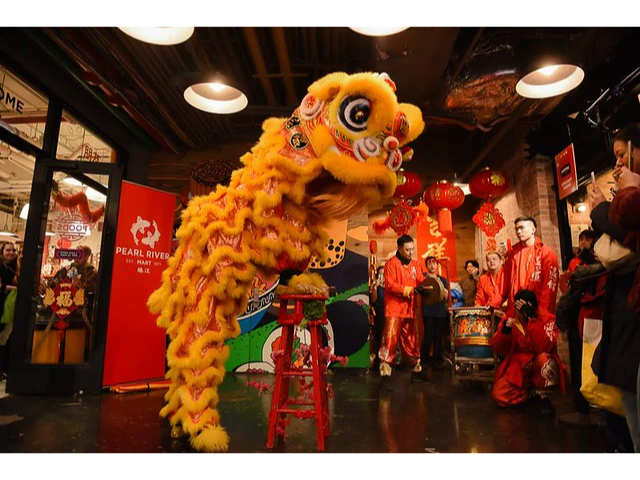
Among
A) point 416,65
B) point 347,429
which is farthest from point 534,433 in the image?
point 416,65

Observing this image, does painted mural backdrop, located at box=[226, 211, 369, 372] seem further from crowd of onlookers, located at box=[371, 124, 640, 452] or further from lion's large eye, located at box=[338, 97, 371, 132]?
lion's large eye, located at box=[338, 97, 371, 132]

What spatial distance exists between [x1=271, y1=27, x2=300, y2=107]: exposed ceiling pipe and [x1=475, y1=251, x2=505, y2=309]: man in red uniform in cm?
302

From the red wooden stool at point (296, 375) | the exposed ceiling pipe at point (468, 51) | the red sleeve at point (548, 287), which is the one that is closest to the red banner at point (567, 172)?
the red sleeve at point (548, 287)

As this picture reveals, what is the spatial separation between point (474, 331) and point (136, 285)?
3419mm

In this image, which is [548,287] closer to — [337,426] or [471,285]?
[337,426]

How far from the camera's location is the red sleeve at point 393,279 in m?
4.68

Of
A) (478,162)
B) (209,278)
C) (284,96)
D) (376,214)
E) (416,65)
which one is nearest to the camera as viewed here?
(209,278)

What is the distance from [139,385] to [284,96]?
3.84m

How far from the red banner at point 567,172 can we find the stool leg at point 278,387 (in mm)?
3235

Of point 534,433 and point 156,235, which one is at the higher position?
point 156,235

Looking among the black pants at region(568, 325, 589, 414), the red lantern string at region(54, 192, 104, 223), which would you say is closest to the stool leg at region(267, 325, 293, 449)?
the black pants at region(568, 325, 589, 414)

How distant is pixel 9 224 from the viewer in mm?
8031

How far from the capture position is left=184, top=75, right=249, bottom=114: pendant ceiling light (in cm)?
373
